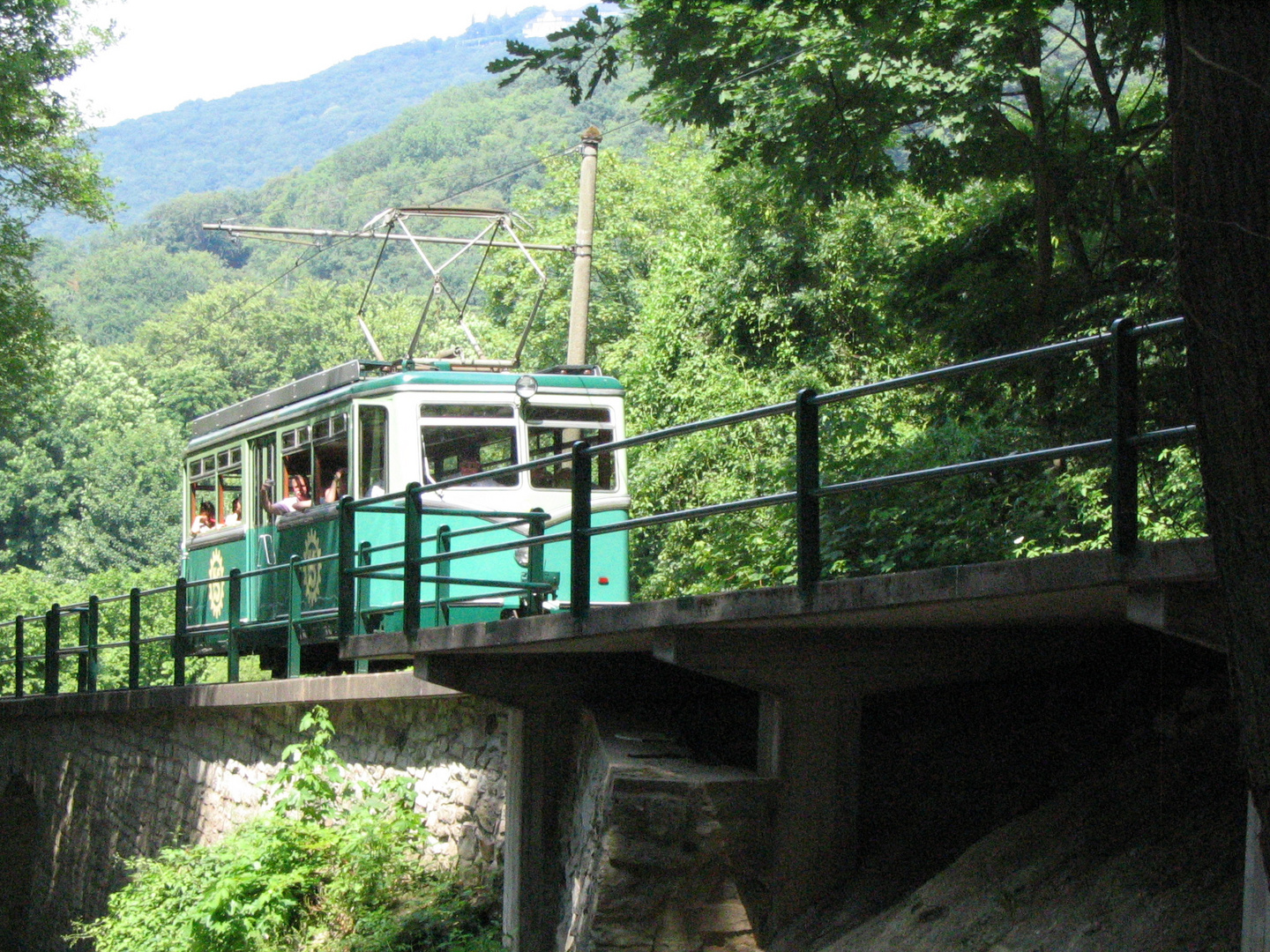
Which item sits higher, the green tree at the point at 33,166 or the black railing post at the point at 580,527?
the green tree at the point at 33,166

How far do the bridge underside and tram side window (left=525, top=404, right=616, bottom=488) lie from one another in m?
3.97

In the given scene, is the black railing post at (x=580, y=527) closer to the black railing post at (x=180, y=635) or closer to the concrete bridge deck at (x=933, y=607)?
the concrete bridge deck at (x=933, y=607)

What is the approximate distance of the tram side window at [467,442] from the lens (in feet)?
Result: 45.0

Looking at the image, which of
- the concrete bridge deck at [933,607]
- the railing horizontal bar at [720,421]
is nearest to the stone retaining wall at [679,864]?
the concrete bridge deck at [933,607]

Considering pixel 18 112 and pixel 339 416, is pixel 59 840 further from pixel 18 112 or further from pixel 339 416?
pixel 18 112

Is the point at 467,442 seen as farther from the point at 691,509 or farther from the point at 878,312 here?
the point at 878,312

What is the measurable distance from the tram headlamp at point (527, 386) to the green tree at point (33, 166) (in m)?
12.3

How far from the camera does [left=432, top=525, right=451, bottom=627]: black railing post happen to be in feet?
32.6

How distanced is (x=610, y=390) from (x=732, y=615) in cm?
750

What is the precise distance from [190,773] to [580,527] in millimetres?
7262

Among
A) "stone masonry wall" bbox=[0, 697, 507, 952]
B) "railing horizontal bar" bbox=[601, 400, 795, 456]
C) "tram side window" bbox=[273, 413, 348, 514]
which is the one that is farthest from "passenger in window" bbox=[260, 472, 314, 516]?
"railing horizontal bar" bbox=[601, 400, 795, 456]

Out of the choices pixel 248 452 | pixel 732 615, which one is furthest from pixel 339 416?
pixel 732 615

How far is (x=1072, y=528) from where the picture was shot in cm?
1365

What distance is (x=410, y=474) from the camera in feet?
44.4
